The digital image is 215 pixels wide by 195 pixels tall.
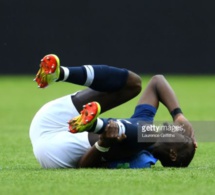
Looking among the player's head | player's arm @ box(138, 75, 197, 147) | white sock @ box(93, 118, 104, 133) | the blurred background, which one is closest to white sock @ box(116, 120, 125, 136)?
white sock @ box(93, 118, 104, 133)

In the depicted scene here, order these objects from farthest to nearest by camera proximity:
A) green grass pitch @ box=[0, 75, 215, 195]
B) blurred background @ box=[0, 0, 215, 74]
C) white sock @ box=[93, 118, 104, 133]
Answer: blurred background @ box=[0, 0, 215, 74]
white sock @ box=[93, 118, 104, 133]
green grass pitch @ box=[0, 75, 215, 195]

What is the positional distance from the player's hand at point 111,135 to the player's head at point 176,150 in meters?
0.47

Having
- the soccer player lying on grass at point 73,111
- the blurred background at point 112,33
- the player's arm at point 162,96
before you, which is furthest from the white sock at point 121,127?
the blurred background at point 112,33

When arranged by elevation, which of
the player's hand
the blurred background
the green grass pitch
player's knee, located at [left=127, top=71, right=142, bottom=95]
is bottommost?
the blurred background

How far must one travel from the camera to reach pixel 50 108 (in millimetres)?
6188

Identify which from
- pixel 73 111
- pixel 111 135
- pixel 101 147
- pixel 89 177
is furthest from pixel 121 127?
pixel 73 111

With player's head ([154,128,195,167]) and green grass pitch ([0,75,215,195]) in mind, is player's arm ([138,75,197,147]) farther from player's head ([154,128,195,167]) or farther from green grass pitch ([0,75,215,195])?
green grass pitch ([0,75,215,195])

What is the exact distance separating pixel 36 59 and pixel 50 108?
14855 mm

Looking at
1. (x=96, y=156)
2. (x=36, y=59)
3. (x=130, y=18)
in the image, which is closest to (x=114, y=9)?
(x=130, y=18)

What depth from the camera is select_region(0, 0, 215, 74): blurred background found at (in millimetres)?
20562

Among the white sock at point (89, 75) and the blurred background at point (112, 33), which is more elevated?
the white sock at point (89, 75)

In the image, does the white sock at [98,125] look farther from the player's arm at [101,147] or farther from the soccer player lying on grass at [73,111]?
the soccer player lying on grass at [73,111]

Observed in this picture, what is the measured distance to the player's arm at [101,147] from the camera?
5.51 metres

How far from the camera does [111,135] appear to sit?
5508 mm
